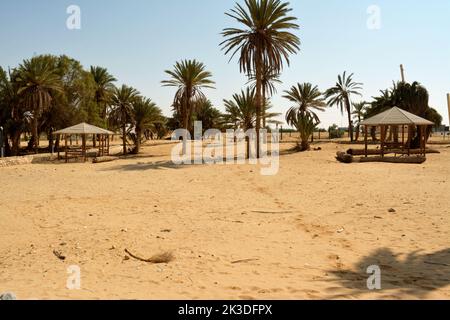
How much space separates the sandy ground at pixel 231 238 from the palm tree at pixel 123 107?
716 inches

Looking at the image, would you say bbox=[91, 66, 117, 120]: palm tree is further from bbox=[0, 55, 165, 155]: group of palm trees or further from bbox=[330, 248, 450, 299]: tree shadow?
bbox=[330, 248, 450, 299]: tree shadow

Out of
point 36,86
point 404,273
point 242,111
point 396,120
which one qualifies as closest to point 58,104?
point 36,86

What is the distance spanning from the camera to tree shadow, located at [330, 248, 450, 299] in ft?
A: 16.0

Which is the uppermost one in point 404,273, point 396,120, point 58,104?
point 58,104

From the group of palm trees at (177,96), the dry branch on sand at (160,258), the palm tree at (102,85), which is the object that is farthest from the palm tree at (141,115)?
the dry branch on sand at (160,258)

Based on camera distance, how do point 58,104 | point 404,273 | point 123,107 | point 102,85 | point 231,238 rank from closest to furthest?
point 404,273, point 231,238, point 123,107, point 58,104, point 102,85

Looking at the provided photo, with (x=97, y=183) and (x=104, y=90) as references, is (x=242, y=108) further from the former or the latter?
(x=104, y=90)

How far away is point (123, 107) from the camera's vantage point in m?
31.0

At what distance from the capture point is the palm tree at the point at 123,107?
101 feet

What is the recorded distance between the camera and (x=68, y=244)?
6.77 metres

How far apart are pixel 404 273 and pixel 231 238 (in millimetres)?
2983

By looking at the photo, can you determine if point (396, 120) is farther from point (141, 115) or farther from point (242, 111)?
point (141, 115)

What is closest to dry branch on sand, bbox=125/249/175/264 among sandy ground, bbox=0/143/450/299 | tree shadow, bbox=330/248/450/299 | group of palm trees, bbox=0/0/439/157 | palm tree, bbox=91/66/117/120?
sandy ground, bbox=0/143/450/299

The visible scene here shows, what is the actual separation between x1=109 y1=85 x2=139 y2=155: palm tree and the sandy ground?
1818cm
